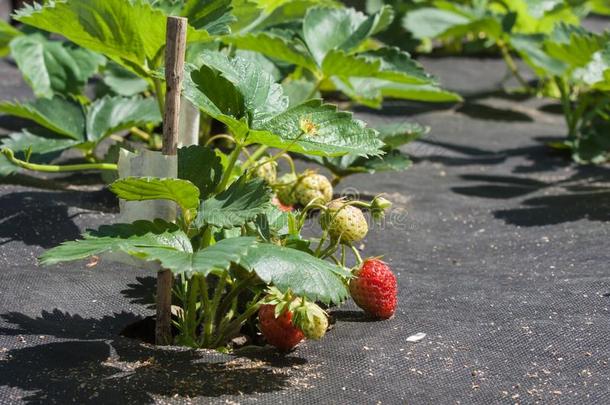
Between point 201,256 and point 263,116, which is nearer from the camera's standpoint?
point 201,256

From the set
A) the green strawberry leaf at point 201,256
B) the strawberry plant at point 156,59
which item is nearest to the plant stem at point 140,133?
the strawberry plant at point 156,59

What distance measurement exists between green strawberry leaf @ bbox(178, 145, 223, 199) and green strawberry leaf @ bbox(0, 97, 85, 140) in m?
0.65

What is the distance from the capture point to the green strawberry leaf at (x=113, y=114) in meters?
1.94

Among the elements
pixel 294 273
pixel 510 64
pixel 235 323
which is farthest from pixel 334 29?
pixel 510 64

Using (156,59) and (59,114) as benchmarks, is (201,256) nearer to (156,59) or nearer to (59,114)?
(156,59)

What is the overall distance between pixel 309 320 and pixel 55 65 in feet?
3.86

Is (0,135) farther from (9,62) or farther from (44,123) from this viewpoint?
(9,62)

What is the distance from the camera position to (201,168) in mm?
1336

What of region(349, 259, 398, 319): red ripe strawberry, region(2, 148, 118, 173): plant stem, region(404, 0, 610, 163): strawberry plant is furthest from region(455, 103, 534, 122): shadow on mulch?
region(349, 259, 398, 319): red ripe strawberry

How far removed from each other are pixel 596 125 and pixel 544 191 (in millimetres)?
438

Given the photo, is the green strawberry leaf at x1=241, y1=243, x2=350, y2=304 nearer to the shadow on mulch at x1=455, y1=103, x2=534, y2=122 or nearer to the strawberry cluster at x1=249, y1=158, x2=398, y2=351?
the strawberry cluster at x1=249, y1=158, x2=398, y2=351

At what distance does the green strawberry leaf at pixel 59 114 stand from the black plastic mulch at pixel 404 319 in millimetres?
126

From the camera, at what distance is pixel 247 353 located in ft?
4.50

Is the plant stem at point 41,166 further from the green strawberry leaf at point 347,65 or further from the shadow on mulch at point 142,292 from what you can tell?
the green strawberry leaf at point 347,65
